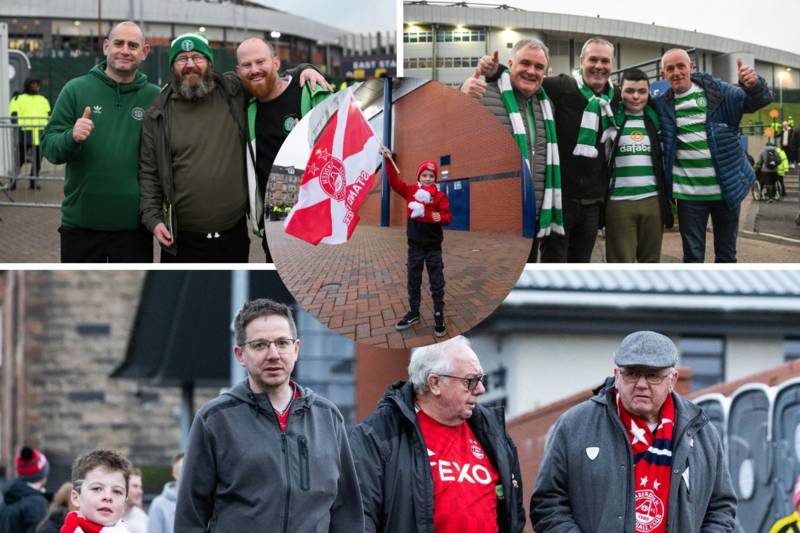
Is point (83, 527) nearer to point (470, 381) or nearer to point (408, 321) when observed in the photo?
point (408, 321)

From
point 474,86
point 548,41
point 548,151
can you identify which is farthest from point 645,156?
point 474,86

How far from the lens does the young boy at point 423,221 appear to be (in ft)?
16.5

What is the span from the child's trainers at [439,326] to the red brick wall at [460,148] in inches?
18.1

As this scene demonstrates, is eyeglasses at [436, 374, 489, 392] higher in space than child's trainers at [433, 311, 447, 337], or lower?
lower

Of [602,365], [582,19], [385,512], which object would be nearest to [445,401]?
[385,512]

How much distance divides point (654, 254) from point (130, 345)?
9.01m

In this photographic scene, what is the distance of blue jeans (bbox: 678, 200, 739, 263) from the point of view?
7058mm

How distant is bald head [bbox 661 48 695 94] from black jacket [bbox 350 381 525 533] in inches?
87.2

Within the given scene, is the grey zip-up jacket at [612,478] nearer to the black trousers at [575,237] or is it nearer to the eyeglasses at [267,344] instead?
the black trousers at [575,237]

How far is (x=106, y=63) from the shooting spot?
667cm

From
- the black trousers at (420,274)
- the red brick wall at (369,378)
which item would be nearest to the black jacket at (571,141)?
the black trousers at (420,274)

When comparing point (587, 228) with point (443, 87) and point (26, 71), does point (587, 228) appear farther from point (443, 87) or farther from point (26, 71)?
point (26, 71)

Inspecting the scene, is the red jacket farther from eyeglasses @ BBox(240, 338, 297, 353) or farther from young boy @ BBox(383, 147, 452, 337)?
eyeglasses @ BBox(240, 338, 297, 353)

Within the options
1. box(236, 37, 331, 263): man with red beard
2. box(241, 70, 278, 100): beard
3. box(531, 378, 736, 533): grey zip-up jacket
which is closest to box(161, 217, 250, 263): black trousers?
box(236, 37, 331, 263): man with red beard
